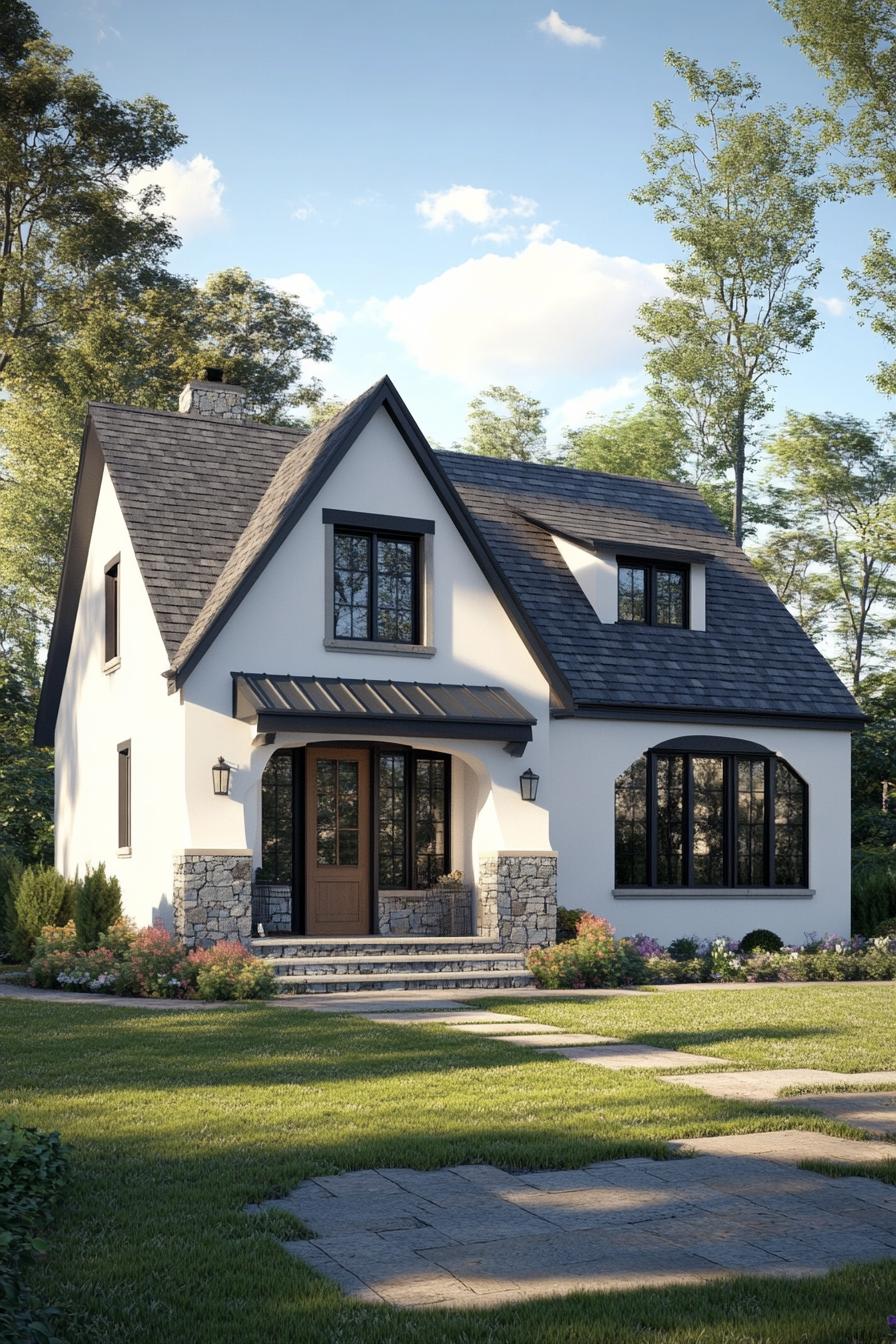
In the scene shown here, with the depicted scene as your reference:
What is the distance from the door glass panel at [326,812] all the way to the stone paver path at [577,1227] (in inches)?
466

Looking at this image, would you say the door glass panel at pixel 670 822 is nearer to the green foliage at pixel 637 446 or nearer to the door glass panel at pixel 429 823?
the door glass panel at pixel 429 823

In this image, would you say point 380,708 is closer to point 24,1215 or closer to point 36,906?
point 36,906

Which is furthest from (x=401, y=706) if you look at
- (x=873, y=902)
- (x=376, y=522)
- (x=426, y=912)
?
(x=873, y=902)

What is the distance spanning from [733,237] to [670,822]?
1877 cm

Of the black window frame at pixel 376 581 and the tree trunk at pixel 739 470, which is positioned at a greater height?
the tree trunk at pixel 739 470

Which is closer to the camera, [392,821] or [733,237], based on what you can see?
[392,821]

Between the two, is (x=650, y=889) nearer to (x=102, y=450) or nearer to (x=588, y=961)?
(x=588, y=961)

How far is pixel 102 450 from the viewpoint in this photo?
19203 millimetres

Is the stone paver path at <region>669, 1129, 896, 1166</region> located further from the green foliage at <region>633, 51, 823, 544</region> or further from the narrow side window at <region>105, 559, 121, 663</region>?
the green foliage at <region>633, 51, 823, 544</region>

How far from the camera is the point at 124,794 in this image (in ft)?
64.7

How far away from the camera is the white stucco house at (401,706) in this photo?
17344 millimetres

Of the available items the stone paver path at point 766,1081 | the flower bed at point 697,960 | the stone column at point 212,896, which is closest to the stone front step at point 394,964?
the flower bed at point 697,960

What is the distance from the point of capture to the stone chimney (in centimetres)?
2180

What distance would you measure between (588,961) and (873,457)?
97.4 feet
